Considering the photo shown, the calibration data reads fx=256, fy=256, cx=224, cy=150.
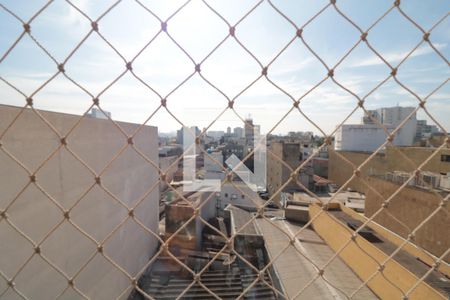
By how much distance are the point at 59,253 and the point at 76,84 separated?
4.91 ft

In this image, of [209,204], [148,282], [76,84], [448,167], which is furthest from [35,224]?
[448,167]

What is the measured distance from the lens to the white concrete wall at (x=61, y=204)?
134 centimetres

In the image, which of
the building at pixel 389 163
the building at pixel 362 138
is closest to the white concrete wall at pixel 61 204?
the building at pixel 389 163

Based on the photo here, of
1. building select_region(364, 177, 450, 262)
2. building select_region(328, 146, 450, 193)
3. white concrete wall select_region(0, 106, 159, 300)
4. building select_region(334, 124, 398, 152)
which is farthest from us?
building select_region(334, 124, 398, 152)

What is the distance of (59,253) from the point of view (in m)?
1.72

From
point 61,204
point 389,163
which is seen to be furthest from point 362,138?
point 61,204

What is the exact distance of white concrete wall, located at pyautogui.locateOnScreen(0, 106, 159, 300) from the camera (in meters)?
1.34

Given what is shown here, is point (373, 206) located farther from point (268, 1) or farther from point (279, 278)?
point (268, 1)

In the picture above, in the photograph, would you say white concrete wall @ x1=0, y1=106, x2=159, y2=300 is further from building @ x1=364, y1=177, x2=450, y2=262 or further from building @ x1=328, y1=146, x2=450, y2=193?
building @ x1=364, y1=177, x2=450, y2=262

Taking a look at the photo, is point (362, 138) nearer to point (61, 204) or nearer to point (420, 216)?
point (420, 216)

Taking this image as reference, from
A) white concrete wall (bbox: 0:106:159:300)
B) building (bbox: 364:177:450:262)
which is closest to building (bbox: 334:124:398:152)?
building (bbox: 364:177:450:262)

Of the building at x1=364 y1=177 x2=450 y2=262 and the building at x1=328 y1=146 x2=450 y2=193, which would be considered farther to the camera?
the building at x1=328 y1=146 x2=450 y2=193

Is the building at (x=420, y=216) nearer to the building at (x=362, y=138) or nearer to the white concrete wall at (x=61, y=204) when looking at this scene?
the white concrete wall at (x=61, y=204)

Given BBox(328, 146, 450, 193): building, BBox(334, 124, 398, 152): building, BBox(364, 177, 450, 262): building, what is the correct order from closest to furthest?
BBox(364, 177, 450, 262): building
BBox(328, 146, 450, 193): building
BBox(334, 124, 398, 152): building
